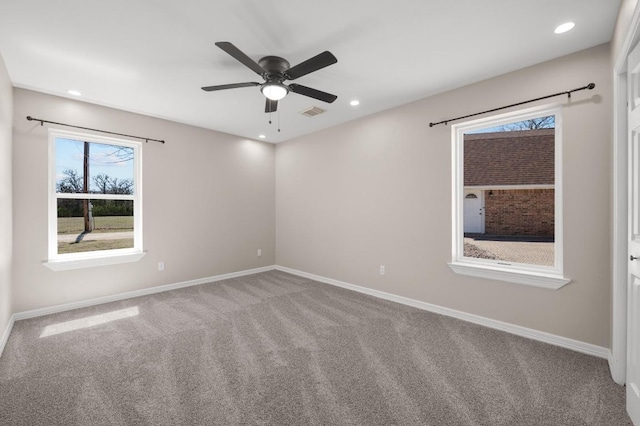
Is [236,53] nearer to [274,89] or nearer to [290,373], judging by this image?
[274,89]

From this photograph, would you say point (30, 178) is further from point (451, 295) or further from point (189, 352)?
point (451, 295)

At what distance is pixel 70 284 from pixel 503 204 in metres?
5.58

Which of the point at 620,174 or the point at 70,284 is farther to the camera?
the point at 70,284

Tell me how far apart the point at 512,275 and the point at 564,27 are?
2172mm

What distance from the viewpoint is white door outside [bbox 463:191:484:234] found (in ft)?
10.9

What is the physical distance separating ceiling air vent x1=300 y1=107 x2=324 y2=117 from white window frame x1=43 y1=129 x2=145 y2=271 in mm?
2468

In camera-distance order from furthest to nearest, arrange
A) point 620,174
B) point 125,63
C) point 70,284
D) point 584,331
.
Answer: point 70,284
point 125,63
point 584,331
point 620,174

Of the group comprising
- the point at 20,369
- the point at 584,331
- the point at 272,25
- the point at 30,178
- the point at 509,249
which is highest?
the point at 272,25

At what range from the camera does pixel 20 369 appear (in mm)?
2150

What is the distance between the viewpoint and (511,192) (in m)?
3.23

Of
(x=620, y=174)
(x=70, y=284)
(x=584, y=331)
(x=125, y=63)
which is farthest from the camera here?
(x=70, y=284)

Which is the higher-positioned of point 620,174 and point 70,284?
point 620,174

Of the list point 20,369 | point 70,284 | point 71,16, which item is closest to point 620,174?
point 71,16

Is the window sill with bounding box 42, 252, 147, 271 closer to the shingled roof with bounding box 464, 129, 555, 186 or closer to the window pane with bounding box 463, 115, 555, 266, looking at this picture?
the window pane with bounding box 463, 115, 555, 266
